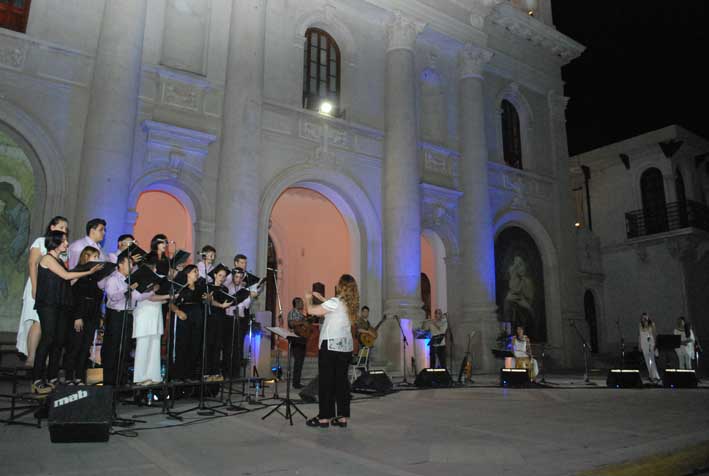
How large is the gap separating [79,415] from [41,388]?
134 centimetres

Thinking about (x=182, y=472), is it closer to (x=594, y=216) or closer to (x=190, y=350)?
(x=190, y=350)

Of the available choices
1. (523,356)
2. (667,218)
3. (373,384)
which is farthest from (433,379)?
(667,218)

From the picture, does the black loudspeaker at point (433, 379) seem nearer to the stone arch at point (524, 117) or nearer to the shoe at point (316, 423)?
the shoe at point (316, 423)

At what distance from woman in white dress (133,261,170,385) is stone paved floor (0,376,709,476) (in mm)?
497

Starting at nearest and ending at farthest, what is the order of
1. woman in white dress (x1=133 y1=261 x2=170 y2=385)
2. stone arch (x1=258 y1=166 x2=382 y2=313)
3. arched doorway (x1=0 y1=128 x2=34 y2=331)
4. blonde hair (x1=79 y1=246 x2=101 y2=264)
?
blonde hair (x1=79 y1=246 x2=101 y2=264), woman in white dress (x1=133 y1=261 x2=170 y2=385), arched doorway (x1=0 y1=128 x2=34 y2=331), stone arch (x1=258 y1=166 x2=382 y2=313)

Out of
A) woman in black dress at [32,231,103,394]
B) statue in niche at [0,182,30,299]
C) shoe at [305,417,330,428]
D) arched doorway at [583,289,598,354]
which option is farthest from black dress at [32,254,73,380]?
arched doorway at [583,289,598,354]

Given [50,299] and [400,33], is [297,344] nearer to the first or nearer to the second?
[50,299]

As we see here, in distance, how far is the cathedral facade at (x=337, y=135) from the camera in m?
11.3

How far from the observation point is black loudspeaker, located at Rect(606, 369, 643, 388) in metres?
11.6

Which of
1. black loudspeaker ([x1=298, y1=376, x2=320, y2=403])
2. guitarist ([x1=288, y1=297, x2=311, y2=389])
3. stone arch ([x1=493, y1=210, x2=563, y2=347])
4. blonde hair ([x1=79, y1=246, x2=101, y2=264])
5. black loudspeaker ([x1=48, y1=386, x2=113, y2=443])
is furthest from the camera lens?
stone arch ([x1=493, y1=210, x2=563, y2=347])

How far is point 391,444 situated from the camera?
5020mm

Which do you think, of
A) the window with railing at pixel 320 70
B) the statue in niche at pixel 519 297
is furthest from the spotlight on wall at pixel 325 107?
the statue in niche at pixel 519 297

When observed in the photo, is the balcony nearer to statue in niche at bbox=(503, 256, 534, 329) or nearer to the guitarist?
statue in niche at bbox=(503, 256, 534, 329)

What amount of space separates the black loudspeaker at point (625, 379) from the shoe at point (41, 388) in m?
10.9
